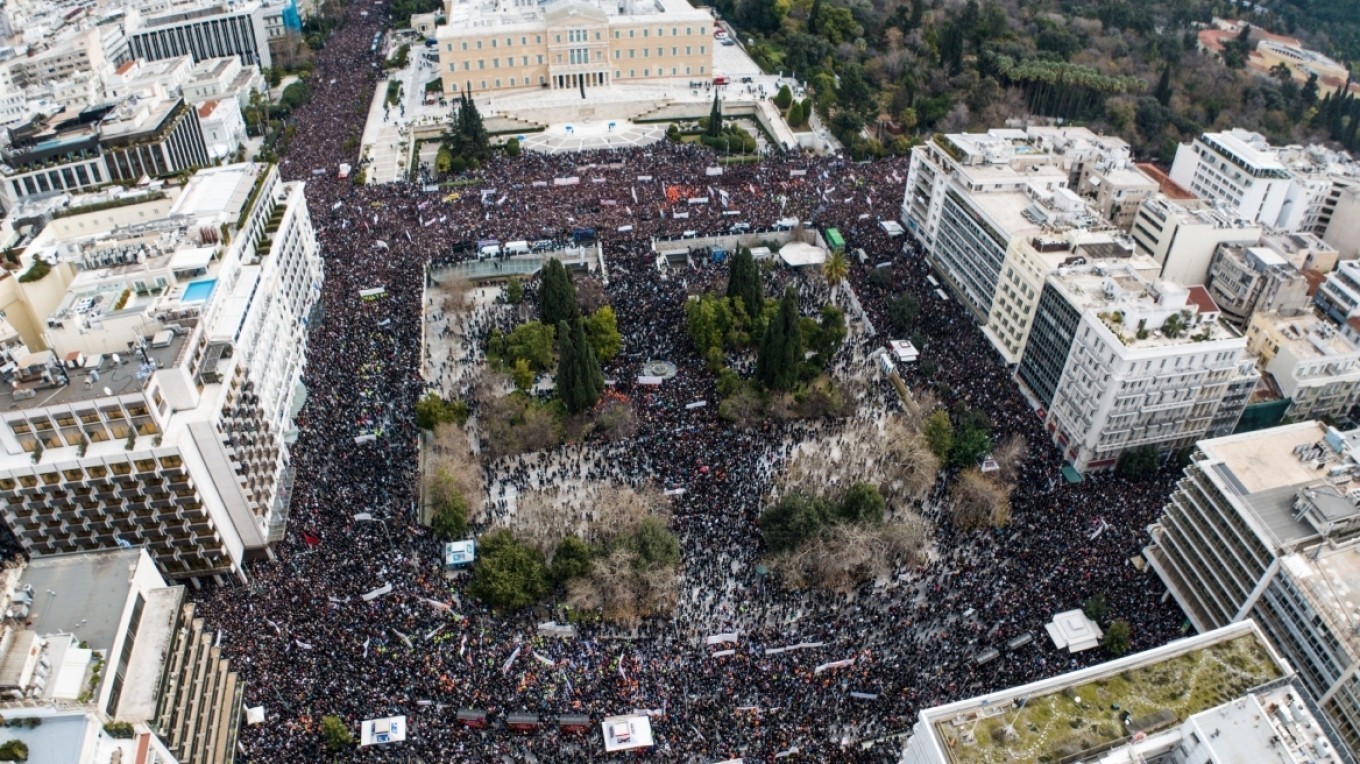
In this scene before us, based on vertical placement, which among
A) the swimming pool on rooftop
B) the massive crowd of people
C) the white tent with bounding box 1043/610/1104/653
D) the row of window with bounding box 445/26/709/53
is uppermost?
the swimming pool on rooftop

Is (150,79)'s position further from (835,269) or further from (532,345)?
(835,269)

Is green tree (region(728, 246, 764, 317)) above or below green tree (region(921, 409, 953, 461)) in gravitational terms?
above

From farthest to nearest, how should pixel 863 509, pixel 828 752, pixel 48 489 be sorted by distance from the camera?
pixel 863 509
pixel 48 489
pixel 828 752

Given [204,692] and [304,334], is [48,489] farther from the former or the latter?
[304,334]

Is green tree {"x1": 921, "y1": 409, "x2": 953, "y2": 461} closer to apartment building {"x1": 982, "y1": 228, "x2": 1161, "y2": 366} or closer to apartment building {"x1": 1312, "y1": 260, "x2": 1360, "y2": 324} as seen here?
apartment building {"x1": 982, "y1": 228, "x2": 1161, "y2": 366}

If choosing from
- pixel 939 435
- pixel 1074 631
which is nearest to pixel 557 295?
pixel 939 435

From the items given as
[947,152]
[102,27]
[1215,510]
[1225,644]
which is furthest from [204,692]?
[102,27]

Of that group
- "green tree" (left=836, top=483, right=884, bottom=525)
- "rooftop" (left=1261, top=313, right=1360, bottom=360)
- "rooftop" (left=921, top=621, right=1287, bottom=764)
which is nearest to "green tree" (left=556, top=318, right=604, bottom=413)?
"green tree" (left=836, top=483, right=884, bottom=525)
